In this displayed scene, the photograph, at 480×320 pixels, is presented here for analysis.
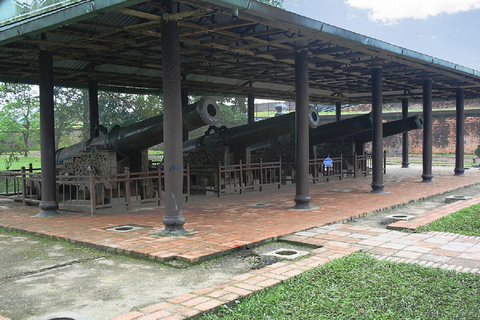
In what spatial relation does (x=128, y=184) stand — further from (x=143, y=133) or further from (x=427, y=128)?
(x=427, y=128)

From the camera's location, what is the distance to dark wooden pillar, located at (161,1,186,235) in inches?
255

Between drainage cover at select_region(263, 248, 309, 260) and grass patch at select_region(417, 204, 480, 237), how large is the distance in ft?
6.97

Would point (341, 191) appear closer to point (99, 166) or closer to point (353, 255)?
point (99, 166)

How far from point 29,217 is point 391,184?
9.70 m

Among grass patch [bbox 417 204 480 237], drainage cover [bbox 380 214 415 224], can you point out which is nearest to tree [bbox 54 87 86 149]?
drainage cover [bbox 380 214 415 224]

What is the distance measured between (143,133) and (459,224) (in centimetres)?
601

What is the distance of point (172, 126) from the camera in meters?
6.54

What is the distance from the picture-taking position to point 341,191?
11.8m

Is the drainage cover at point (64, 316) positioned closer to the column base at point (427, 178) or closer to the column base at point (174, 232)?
the column base at point (174, 232)

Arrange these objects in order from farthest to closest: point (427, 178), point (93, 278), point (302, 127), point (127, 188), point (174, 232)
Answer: point (427, 178) < point (127, 188) < point (302, 127) < point (174, 232) < point (93, 278)

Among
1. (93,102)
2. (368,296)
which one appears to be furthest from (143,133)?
(368,296)

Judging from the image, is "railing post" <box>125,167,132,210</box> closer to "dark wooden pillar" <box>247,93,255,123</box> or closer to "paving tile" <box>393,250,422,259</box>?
"paving tile" <box>393,250,422,259</box>

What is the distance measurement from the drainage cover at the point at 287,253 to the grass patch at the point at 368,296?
0.68 meters

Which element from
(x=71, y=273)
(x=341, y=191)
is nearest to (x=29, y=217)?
(x=71, y=273)
